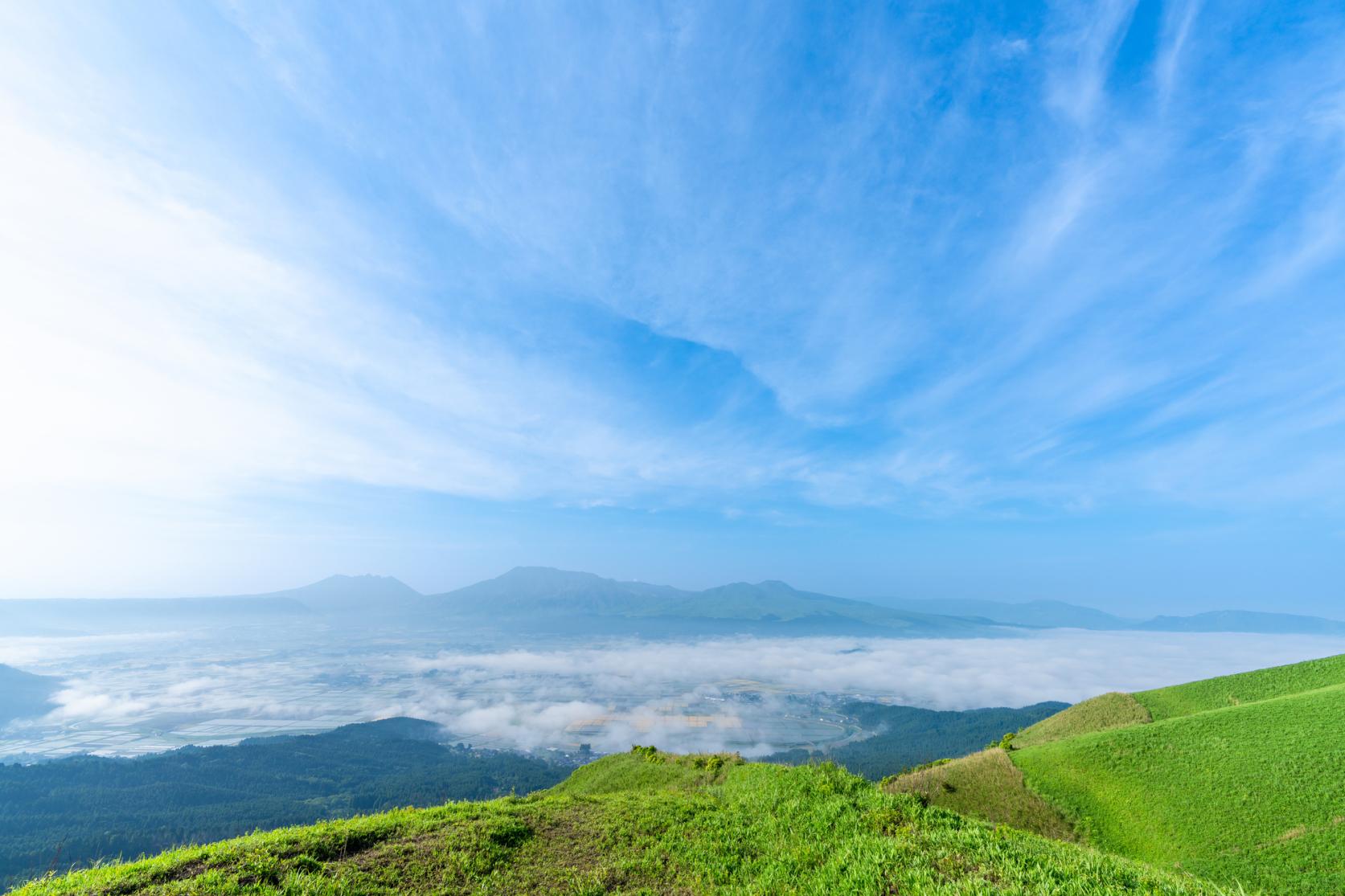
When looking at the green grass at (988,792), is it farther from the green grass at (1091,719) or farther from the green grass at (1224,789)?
the green grass at (1091,719)

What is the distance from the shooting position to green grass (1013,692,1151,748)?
4809 centimetres

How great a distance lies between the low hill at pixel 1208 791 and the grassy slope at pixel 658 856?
15.9 m

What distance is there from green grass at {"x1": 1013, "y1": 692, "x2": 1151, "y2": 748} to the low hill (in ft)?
34.5

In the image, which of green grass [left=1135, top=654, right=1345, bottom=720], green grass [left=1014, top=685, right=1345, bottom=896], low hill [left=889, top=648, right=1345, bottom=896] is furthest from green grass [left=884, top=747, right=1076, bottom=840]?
green grass [left=1135, top=654, right=1345, bottom=720]

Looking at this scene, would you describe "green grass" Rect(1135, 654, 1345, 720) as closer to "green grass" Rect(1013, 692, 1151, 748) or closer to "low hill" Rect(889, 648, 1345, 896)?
"green grass" Rect(1013, 692, 1151, 748)

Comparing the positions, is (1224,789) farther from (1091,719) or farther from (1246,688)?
(1246,688)

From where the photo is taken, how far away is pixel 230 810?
183 meters

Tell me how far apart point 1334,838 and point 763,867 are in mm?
30164

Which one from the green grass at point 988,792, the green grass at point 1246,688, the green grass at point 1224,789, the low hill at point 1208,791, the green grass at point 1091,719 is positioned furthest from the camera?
the green grass at point 1091,719

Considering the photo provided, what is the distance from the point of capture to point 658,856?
15344 mm

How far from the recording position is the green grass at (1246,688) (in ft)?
151

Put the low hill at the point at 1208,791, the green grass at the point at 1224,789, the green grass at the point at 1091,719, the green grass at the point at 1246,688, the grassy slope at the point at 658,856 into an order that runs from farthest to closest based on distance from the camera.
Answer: the green grass at the point at 1091,719 < the green grass at the point at 1246,688 < the low hill at the point at 1208,791 < the green grass at the point at 1224,789 < the grassy slope at the point at 658,856

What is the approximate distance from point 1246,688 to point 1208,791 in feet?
101

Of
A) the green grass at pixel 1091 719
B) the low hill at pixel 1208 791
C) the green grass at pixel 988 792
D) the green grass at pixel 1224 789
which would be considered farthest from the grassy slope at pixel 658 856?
the green grass at pixel 1091 719
